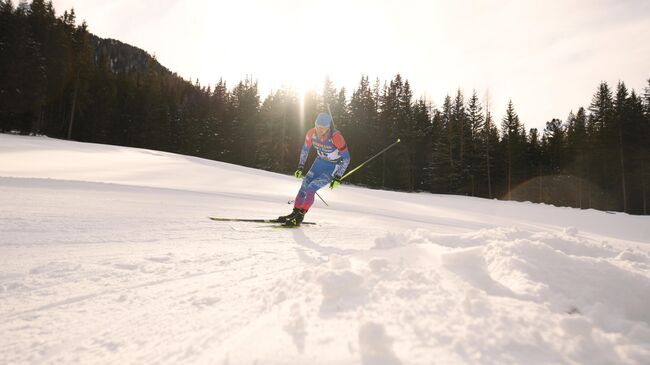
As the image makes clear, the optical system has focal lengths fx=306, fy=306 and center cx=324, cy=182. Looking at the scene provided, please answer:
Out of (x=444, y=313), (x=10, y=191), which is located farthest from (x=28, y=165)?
(x=444, y=313)

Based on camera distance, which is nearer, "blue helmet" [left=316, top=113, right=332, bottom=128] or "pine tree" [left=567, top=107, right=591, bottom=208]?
"blue helmet" [left=316, top=113, right=332, bottom=128]

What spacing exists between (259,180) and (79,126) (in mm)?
49315

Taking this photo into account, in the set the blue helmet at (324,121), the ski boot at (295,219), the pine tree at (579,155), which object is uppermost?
the pine tree at (579,155)

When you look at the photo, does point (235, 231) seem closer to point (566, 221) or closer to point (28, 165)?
point (28, 165)

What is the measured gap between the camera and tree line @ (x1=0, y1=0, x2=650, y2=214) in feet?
112

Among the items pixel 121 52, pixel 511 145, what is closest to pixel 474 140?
pixel 511 145

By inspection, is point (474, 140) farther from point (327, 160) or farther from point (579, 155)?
point (327, 160)

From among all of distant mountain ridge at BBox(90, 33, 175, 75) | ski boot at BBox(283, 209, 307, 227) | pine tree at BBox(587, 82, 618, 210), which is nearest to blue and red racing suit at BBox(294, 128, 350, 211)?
ski boot at BBox(283, 209, 307, 227)

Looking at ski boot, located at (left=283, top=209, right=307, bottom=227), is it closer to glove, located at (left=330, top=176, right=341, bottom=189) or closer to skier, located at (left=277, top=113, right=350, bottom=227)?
skier, located at (left=277, top=113, right=350, bottom=227)

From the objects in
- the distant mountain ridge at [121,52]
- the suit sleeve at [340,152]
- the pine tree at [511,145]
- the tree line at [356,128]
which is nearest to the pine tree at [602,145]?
the tree line at [356,128]

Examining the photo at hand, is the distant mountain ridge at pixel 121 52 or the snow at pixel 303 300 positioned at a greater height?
the distant mountain ridge at pixel 121 52

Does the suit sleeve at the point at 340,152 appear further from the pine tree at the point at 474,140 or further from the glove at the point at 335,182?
the pine tree at the point at 474,140

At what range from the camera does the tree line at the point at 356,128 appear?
112ft

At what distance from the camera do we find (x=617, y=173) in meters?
36.2
